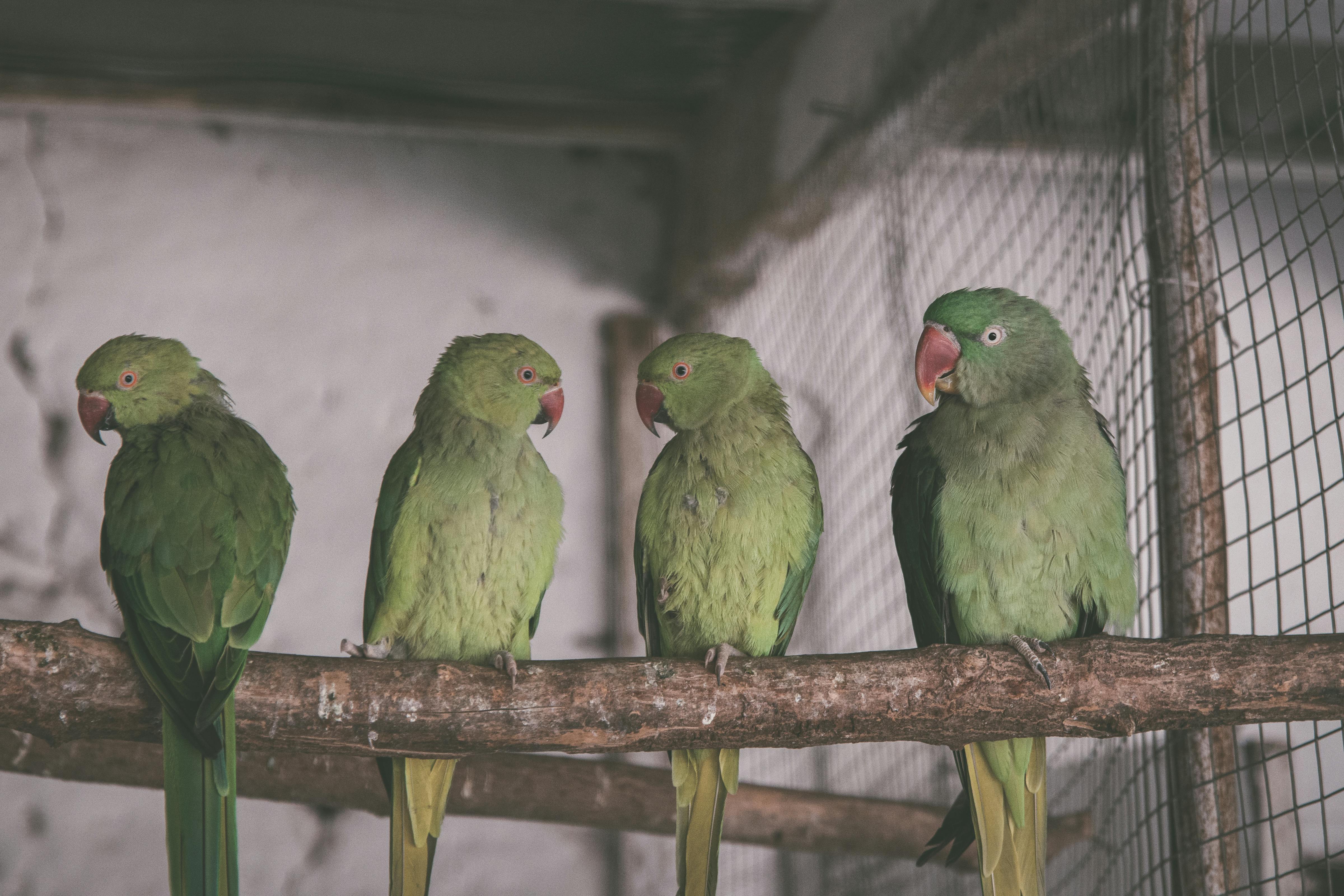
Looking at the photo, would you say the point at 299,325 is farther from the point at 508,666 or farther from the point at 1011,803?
the point at 1011,803

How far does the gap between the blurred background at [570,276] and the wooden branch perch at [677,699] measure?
134 cm

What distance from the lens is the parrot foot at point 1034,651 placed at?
1.88 m

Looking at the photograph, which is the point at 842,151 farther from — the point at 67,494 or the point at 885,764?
the point at 67,494

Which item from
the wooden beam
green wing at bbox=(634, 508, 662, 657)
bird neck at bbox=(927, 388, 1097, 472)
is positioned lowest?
green wing at bbox=(634, 508, 662, 657)

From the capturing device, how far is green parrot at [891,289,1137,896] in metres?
2.04

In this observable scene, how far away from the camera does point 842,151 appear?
10.4 ft

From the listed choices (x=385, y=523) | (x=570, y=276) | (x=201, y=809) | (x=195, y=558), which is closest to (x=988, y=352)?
(x=385, y=523)

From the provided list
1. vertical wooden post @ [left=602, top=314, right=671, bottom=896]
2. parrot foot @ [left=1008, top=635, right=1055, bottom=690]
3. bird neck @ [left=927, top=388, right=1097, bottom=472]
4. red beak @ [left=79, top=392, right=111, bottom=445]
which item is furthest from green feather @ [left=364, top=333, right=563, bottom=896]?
vertical wooden post @ [left=602, top=314, right=671, bottom=896]

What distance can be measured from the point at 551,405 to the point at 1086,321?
1.81 meters

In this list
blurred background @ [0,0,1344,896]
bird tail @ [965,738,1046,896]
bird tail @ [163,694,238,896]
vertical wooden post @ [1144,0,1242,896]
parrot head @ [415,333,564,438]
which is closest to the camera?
bird tail @ [163,694,238,896]

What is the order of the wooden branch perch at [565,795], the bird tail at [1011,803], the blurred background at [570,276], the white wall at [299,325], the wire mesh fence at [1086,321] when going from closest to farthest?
→ the bird tail at [1011,803] < the wire mesh fence at [1086,321] < the wooden branch perch at [565,795] < the blurred background at [570,276] < the white wall at [299,325]

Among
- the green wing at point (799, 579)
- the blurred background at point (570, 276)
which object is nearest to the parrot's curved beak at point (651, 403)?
the green wing at point (799, 579)

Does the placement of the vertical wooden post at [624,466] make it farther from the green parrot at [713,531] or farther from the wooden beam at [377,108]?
the green parrot at [713,531]

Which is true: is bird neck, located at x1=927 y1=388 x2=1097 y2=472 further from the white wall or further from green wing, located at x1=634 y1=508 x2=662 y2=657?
the white wall
